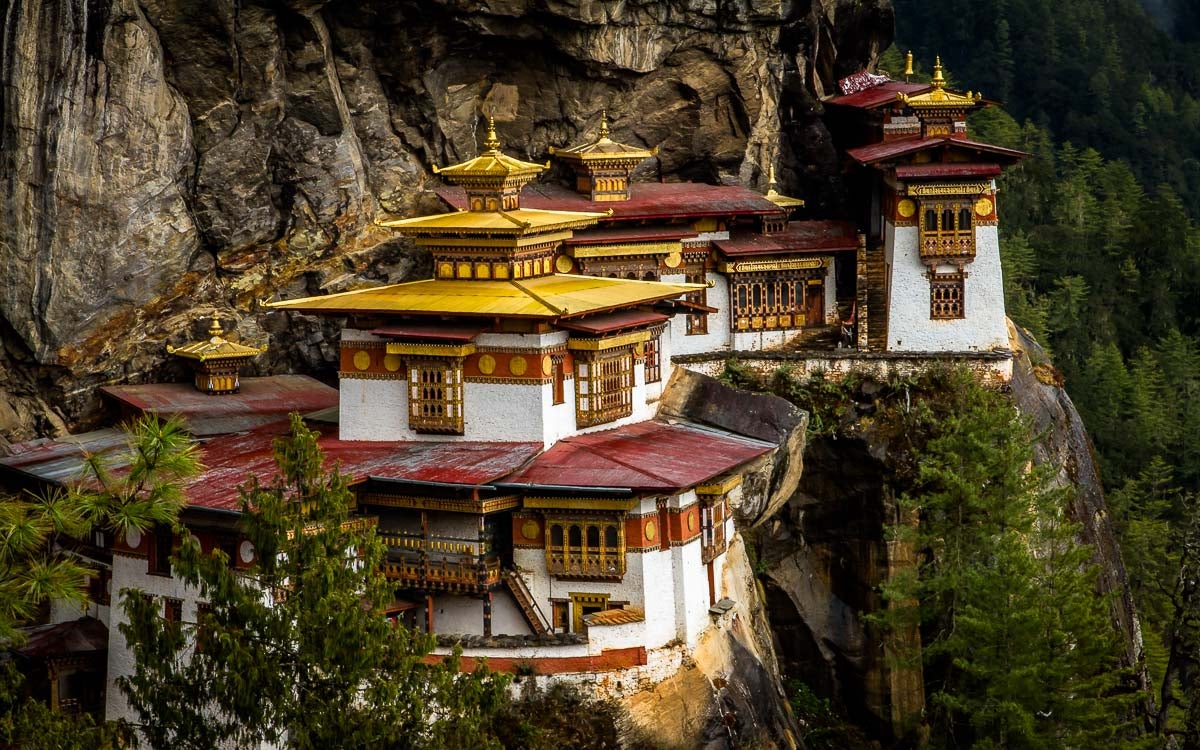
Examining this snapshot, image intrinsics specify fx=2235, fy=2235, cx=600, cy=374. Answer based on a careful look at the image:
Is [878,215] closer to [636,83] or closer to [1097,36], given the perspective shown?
[636,83]

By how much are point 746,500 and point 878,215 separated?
9.52m

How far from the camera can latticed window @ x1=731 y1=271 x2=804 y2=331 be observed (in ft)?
147

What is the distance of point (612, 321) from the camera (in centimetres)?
3719

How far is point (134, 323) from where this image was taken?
40.3m

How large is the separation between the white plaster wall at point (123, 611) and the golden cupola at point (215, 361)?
586cm

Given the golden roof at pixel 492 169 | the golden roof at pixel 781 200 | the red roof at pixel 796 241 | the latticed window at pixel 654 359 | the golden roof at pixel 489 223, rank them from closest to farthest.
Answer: the golden roof at pixel 489 223 → the golden roof at pixel 492 169 → the latticed window at pixel 654 359 → the red roof at pixel 796 241 → the golden roof at pixel 781 200

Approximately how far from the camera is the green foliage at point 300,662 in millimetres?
27328

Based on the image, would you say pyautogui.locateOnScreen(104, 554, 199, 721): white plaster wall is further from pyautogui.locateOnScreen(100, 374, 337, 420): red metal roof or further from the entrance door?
the entrance door

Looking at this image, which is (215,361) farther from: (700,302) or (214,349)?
(700,302)

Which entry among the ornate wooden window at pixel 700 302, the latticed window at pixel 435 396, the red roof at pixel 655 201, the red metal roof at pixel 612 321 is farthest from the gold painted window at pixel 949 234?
the latticed window at pixel 435 396

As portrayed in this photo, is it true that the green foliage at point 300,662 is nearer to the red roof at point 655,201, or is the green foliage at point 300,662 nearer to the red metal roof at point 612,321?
the red metal roof at point 612,321

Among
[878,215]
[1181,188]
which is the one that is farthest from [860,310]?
[1181,188]

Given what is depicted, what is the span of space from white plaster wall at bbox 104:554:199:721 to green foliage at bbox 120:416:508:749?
4.89 meters

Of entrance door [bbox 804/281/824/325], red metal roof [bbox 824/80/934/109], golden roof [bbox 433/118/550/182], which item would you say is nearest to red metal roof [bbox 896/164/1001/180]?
red metal roof [bbox 824/80/934/109]
